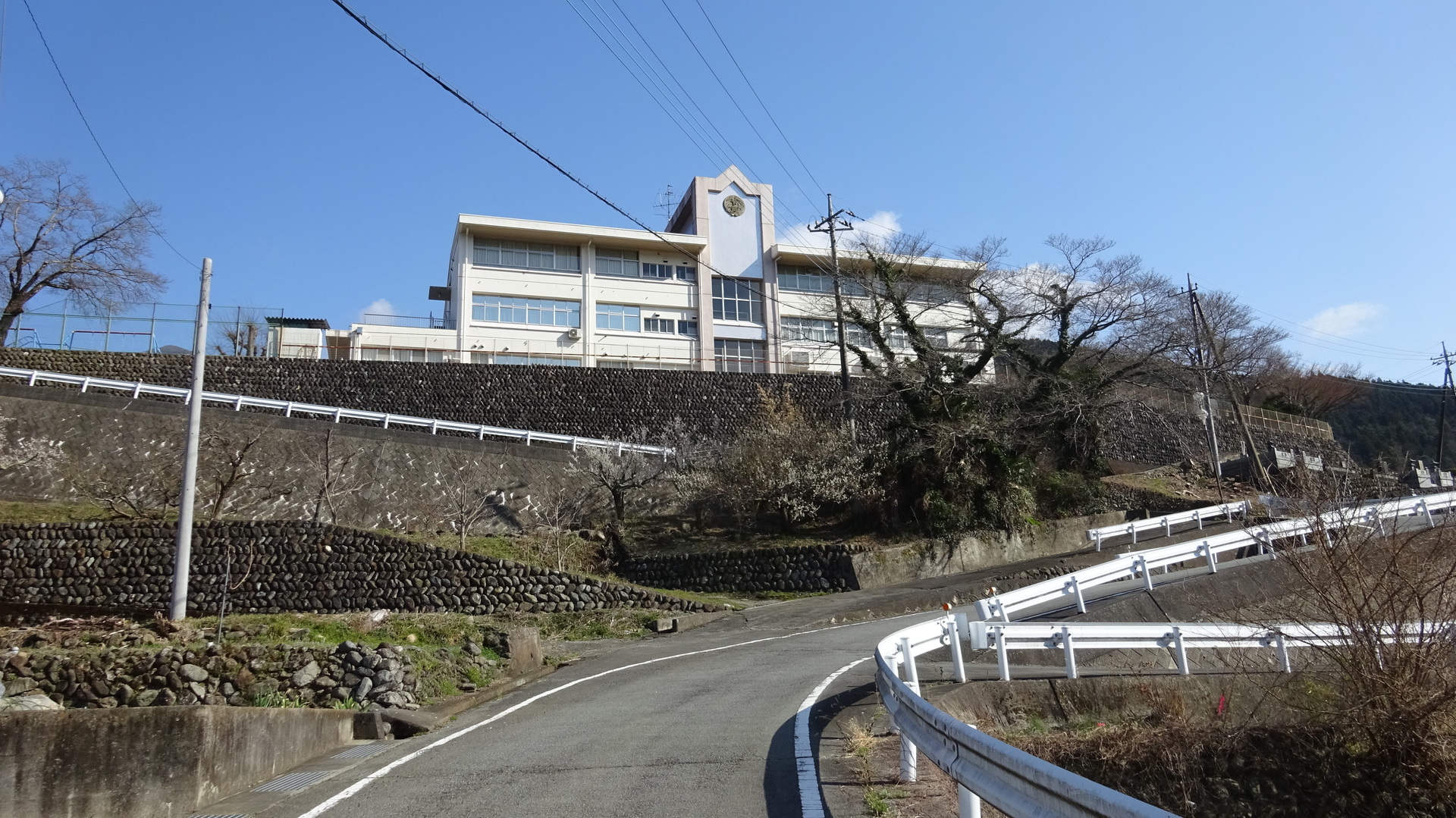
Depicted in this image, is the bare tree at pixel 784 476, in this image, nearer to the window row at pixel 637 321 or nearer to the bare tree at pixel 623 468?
the bare tree at pixel 623 468

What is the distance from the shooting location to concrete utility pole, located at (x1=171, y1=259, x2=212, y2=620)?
15.3 m

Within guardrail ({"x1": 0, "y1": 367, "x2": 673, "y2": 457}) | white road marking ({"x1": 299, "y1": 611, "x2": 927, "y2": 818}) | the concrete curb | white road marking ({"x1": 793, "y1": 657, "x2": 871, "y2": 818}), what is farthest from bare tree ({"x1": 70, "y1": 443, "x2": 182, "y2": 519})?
white road marking ({"x1": 793, "y1": 657, "x2": 871, "y2": 818})

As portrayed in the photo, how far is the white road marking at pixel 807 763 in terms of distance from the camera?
6.10 meters

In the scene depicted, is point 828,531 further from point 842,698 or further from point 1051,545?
point 842,698

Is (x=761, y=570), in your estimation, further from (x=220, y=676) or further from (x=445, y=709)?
(x=220, y=676)

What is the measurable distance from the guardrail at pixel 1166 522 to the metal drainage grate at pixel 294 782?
66.5 feet

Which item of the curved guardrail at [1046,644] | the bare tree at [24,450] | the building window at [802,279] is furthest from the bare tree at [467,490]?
the building window at [802,279]

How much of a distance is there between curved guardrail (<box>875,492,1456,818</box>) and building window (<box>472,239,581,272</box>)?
35653mm

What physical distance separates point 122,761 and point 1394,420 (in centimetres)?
8222

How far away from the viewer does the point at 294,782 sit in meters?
7.70

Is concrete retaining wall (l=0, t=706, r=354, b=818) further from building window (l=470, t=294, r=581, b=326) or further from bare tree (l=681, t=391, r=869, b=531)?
building window (l=470, t=294, r=581, b=326)

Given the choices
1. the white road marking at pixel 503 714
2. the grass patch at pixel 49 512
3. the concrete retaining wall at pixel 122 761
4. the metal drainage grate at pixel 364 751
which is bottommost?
the metal drainage grate at pixel 364 751

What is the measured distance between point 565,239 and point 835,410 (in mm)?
17504

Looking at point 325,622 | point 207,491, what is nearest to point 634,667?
point 325,622
